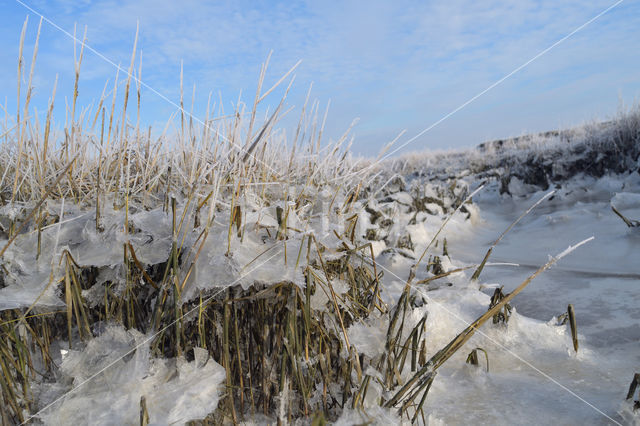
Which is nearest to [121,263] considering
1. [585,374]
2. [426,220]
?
[585,374]

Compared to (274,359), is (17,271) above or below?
above

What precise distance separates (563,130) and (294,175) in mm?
12375

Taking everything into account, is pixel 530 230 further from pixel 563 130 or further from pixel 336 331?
pixel 563 130

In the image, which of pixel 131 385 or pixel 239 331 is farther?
pixel 239 331

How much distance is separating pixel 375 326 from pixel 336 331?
0.71 feet

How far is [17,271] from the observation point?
1.31 metres

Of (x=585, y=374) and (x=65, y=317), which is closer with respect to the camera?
(x=65, y=317)

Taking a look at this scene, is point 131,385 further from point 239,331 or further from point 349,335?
point 349,335

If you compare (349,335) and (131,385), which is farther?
(349,335)

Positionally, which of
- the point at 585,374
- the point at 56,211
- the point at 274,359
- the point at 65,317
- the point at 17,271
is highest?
the point at 56,211

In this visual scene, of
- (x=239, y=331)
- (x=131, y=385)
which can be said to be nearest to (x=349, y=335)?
(x=239, y=331)

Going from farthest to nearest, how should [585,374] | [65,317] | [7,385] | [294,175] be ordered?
[294,175] → [585,374] → [65,317] → [7,385]

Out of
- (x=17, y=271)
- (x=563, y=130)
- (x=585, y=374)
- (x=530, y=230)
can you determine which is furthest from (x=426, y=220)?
(x=563, y=130)

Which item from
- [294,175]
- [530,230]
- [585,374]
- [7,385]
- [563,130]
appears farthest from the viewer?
[563,130]
